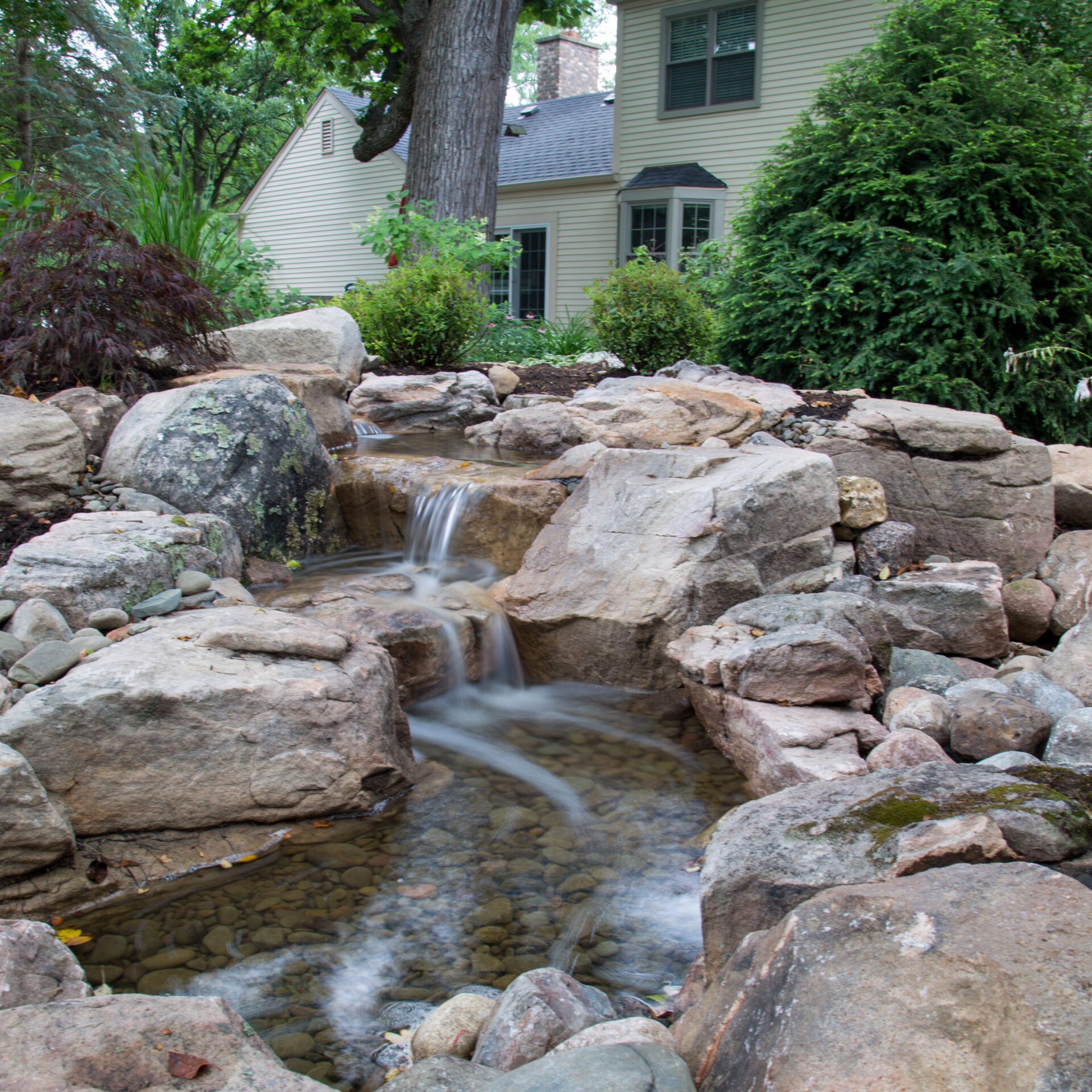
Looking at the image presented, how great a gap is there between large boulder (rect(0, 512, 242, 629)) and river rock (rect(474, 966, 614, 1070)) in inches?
102

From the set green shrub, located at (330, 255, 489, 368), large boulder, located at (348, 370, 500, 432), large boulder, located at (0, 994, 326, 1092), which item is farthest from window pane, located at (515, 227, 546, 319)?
large boulder, located at (0, 994, 326, 1092)

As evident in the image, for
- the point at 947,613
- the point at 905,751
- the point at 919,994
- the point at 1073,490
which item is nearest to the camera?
the point at 919,994

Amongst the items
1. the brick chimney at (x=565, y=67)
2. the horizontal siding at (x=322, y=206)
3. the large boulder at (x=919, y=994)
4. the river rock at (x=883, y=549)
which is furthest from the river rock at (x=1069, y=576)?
the brick chimney at (x=565, y=67)

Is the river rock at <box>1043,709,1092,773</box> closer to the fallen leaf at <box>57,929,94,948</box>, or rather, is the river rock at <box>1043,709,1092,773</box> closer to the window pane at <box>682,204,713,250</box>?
the fallen leaf at <box>57,929,94,948</box>

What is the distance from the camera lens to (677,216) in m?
15.9

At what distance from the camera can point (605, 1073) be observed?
1.70 meters

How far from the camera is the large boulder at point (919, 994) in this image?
1452 mm

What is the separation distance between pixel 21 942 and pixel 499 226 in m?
18.9

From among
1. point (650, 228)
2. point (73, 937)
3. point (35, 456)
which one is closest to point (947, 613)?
point (73, 937)

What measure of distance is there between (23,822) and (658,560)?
121 inches

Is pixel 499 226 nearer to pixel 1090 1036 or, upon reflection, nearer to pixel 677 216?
pixel 677 216

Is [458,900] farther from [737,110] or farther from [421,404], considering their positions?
[737,110]

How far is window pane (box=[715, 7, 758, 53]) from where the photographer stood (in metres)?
15.7

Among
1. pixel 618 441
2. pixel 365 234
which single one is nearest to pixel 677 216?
pixel 365 234
